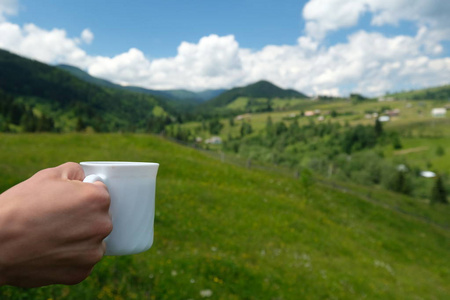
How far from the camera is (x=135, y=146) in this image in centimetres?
2645

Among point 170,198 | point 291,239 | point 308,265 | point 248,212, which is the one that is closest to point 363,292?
point 308,265

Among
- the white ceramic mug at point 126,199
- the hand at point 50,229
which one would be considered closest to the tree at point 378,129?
the white ceramic mug at point 126,199

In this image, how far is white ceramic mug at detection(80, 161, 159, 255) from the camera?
1.39 metres

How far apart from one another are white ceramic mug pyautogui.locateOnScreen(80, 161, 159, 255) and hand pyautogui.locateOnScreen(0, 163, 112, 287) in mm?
138

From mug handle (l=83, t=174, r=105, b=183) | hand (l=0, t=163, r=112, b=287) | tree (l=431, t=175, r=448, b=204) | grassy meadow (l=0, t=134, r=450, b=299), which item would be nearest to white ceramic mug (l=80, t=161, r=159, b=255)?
mug handle (l=83, t=174, r=105, b=183)

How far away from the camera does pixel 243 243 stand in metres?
10.9

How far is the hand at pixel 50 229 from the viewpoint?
44.1 inches

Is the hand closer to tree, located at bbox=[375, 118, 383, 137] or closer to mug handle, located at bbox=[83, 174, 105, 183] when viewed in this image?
mug handle, located at bbox=[83, 174, 105, 183]

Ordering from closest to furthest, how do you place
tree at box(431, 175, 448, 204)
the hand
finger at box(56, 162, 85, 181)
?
the hand
finger at box(56, 162, 85, 181)
tree at box(431, 175, 448, 204)

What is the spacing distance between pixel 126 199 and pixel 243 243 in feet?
33.0

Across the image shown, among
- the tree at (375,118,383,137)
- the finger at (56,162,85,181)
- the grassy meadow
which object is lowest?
the tree at (375,118,383,137)

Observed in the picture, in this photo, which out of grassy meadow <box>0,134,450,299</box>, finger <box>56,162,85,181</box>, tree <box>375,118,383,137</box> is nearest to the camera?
finger <box>56,162,85,181</box>

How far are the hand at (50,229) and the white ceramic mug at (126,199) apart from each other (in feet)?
0.45

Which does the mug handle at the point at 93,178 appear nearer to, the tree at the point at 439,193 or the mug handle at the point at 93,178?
the mug handle at the point at 93,178
